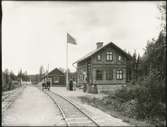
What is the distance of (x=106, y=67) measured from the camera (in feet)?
121

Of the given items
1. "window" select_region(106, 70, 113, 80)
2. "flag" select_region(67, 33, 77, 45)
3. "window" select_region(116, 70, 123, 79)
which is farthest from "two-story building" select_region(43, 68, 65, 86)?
"window" select_region(106, 70, 113, 80)

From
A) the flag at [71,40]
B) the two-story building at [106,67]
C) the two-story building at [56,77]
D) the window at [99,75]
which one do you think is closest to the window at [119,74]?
the two-story building at [106,67]

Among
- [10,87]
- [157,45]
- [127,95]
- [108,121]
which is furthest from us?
[10,87]

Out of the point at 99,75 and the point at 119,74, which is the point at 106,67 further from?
the point at 119,74

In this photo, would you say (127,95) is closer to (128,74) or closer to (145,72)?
(145,72)

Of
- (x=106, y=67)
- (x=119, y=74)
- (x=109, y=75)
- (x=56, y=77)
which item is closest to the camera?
(x=106, y=67)

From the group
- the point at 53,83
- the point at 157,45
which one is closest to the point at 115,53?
the point at 157,45

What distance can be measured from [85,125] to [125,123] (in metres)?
1.66

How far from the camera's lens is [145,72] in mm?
17453

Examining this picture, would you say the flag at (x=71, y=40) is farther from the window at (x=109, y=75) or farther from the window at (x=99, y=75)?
the window at (x=109, y=75)

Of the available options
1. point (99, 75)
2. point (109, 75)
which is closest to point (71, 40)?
point (99, 75)

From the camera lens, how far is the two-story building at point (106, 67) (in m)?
36.1

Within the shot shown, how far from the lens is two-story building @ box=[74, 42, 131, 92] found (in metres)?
36.1

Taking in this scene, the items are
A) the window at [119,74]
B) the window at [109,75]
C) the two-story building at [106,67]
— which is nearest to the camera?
the two-story building at [106,67]
